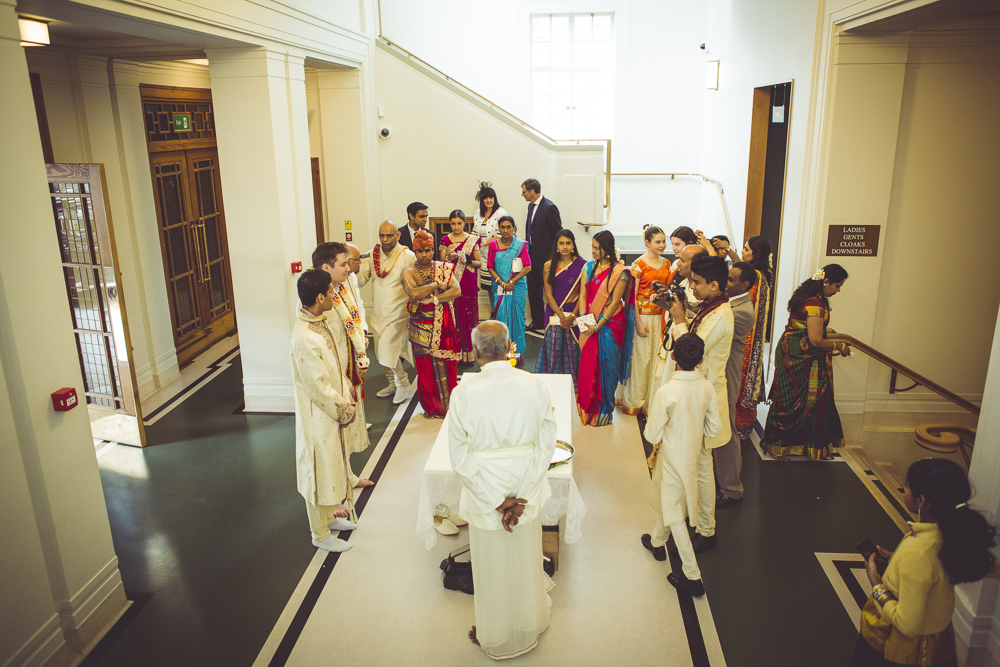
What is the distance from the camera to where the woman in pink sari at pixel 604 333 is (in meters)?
5.50

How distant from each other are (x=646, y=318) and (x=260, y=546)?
3434 millimetres

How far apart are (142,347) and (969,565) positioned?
22.3 ft

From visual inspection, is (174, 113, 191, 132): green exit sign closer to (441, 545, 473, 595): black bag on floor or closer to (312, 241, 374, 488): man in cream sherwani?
(312, 241, 374, 488): man in cream sherwani

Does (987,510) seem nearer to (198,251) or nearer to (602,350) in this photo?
(602,350)

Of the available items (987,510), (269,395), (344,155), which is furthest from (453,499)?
(344,155)

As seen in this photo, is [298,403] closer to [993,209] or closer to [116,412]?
[116,412]

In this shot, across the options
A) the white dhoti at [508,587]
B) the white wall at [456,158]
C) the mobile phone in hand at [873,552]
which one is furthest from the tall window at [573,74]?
the mobile phone in hand at [873,552]

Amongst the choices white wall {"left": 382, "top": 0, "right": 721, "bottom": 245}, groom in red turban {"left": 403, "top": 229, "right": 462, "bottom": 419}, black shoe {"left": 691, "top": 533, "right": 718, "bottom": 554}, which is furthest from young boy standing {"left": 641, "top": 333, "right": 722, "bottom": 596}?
white wall {"left": 382, "top": 0, "right": 721, "bottom": 245}

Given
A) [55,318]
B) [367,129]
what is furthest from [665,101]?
[55,318]

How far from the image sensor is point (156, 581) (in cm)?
399

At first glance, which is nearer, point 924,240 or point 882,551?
point 882,551

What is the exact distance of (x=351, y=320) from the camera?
4.72 m

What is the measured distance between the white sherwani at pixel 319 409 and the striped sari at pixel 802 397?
324cm

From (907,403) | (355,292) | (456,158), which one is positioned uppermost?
(456,158)
